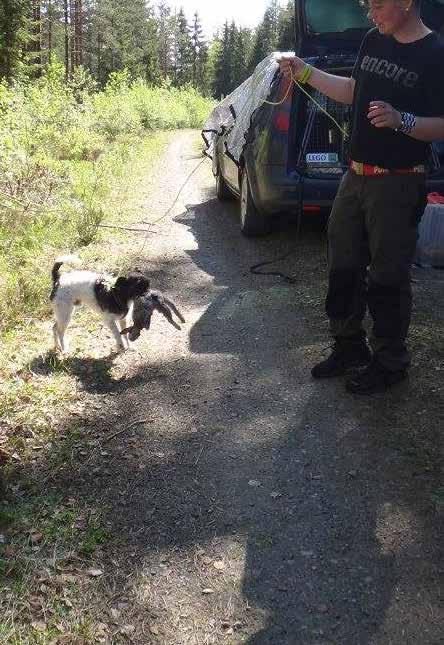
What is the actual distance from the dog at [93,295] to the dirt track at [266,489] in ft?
1.31

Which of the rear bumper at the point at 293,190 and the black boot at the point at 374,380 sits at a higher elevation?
the rear bumper at the point at 293,190

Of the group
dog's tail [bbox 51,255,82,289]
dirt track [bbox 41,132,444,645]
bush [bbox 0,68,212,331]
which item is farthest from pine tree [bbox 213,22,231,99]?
dirt track [bbox 41,132,444,645]

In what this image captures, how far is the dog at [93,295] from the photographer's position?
14.3ft

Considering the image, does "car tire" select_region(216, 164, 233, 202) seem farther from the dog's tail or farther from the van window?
the dog's tail

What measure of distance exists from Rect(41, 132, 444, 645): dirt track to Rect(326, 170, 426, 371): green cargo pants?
424 mm

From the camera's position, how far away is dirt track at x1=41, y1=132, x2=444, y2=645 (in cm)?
223

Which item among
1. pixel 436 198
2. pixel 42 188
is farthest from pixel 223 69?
pixel 436 198

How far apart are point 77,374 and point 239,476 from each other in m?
1.74

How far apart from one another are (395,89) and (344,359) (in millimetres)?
1853

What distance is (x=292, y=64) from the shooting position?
146 inches

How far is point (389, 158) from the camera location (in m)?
3.30

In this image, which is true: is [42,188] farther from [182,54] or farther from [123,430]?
[182,54]

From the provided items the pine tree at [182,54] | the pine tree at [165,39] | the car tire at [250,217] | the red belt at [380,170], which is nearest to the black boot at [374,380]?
the red belt at [380,170]

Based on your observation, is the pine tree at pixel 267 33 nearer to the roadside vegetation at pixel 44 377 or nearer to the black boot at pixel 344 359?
the roadside vegetation at pixel 44 377
